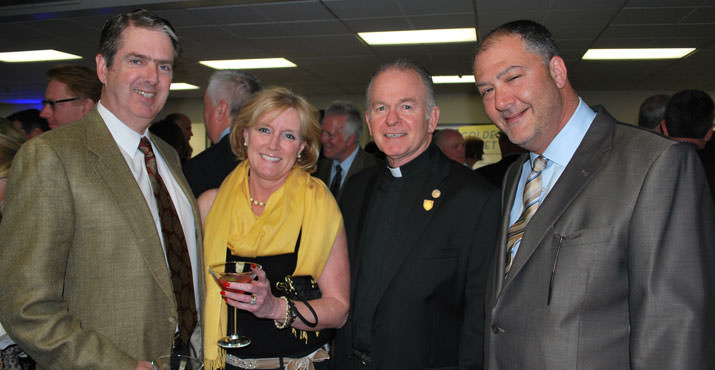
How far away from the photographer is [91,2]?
20.6ft

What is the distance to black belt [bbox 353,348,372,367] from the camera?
2.01m

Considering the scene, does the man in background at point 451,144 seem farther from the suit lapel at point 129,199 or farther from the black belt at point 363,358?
the suit lapel at point 129,199

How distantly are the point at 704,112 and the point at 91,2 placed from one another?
6.81 metres

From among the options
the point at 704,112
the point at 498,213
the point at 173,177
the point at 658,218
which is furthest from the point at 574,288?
the point at 704,112

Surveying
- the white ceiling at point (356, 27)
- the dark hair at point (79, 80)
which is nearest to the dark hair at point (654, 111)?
the white ceiling at point (356, 27)

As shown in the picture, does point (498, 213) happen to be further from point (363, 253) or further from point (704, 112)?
point (704, 112)

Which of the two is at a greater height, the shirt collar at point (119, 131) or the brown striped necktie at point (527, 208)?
the shirt collar at point (119, 131)

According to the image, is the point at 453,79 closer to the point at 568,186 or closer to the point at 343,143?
the point at 343,143

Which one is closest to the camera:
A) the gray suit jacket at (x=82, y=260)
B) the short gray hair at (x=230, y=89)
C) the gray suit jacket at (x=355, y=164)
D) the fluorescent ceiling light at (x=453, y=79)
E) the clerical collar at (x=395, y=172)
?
the gray suit jacket at (x=82, y=260)

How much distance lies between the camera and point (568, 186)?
1.57 m

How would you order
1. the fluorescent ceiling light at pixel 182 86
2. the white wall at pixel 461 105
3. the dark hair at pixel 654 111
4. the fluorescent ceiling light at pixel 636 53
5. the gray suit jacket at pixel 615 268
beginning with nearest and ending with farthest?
1. the gray suit jacket at pixel 615 268
2. the dark hair at pixel 654 111
3. the fluorescent ceiling light at pixel 636 53
4. the fluorescent ceiling light at pixel 182 86
5. the white wall at pixel 461 105

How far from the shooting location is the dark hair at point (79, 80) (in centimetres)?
344

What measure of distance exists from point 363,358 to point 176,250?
Answer: 876mm

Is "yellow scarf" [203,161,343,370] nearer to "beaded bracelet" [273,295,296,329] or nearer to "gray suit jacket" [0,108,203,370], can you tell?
"beaded bracelet" [273,295,296,329]
